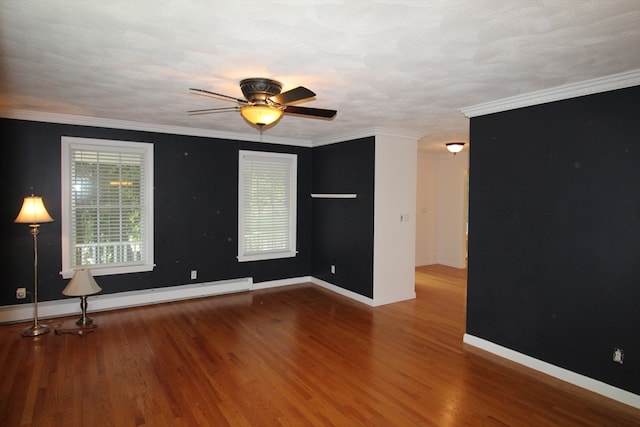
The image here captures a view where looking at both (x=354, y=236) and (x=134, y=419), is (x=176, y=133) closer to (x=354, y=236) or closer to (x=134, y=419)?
(x=354, y=236)

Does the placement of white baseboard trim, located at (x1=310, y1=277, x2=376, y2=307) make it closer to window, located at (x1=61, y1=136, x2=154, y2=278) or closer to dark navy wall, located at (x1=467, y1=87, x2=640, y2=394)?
dark navy wall, located at (x1=467, y1=87, x2=640, y2=394)

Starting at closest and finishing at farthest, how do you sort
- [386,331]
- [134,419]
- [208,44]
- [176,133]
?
[208,44], [134,419], [386,331], [176,133]

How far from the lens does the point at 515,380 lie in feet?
10.5

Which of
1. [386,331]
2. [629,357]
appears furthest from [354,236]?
[629,357]

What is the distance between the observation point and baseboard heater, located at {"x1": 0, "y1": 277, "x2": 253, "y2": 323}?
441cm

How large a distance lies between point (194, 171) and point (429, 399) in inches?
175

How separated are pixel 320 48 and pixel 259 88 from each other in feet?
2.66

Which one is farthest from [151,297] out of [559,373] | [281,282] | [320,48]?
[559,373]

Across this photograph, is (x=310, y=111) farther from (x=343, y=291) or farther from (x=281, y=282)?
(x=281, y=282)

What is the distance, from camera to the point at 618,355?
287cm

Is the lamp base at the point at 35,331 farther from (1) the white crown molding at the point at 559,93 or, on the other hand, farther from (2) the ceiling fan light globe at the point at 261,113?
(1) the white crown molding at the point at 559,93

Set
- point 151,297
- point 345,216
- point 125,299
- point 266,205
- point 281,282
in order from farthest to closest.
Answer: point 281,282, point 266,205, point 345,216, point 151,297, point 125,299

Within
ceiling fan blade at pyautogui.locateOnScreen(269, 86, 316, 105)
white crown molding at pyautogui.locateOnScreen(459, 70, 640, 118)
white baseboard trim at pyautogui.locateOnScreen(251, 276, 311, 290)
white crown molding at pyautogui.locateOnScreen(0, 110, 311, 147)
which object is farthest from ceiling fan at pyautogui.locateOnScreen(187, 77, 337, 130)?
white baseboard trim at pyautogui.locateOnScreen(251, 276, 311, 290)

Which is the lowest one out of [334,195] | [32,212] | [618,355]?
[618,355]
